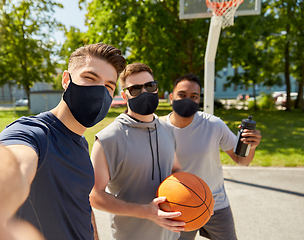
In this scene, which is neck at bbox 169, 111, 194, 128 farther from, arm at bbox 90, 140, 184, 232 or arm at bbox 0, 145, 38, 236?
arm at bbox 0, 145, 38, 236

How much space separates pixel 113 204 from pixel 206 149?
1.31 meters

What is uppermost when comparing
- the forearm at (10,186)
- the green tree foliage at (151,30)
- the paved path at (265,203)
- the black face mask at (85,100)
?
the green tree foliage at (151,30)

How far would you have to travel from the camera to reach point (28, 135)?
113cm

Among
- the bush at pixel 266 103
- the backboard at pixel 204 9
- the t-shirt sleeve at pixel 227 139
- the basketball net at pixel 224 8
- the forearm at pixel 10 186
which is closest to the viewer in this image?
the forearm at pixel 10 186

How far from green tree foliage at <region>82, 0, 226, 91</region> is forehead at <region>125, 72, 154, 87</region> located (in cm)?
1107

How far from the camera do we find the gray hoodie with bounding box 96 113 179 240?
190cm

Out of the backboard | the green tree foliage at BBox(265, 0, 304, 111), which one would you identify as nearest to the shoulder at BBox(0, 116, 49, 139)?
the backboard

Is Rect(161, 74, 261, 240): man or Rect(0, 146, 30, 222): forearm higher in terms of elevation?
Rect(0, 146, 30, 222): forearm

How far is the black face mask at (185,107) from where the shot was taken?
293cm

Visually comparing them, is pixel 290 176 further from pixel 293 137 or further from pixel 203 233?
pixel 293 137

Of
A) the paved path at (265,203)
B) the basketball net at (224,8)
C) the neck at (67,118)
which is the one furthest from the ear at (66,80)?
the basketball net at (224,8)

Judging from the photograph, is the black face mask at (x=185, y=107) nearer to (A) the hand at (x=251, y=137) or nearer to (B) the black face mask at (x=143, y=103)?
(B) the black face mask at (x=143, y=103)

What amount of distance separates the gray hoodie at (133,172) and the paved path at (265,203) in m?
2.03

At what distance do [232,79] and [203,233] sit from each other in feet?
66.0
